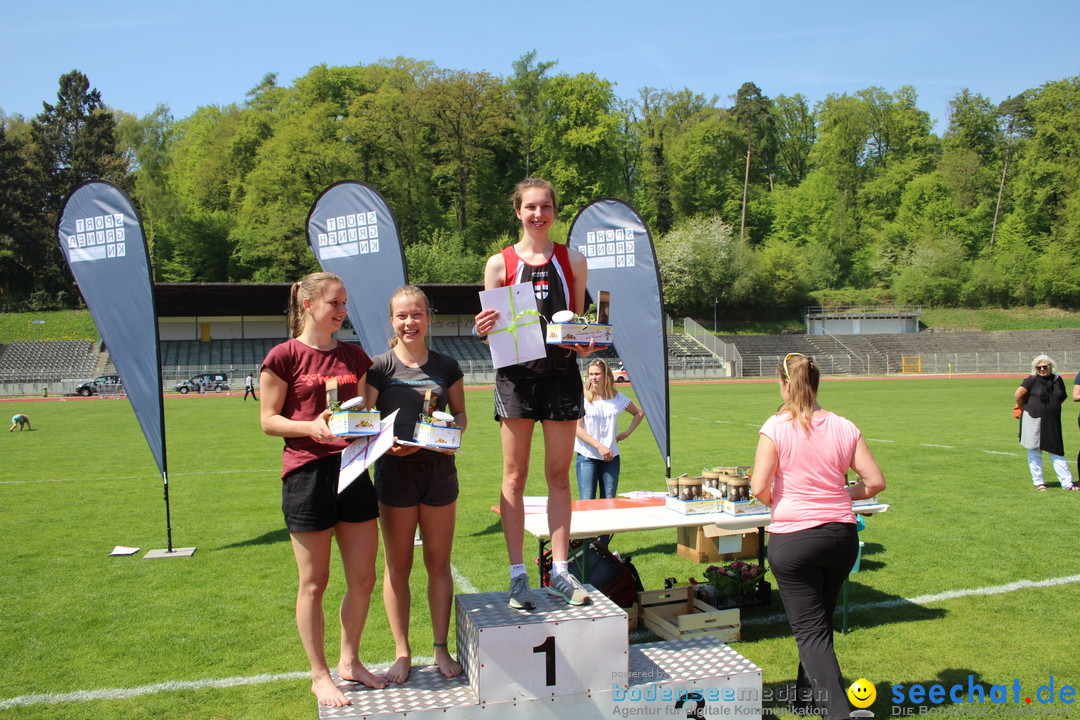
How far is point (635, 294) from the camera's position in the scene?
8297mm

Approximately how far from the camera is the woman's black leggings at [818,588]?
3.63m

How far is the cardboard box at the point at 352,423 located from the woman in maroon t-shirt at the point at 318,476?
0.43 ft

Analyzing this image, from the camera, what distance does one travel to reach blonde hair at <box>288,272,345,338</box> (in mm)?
3666

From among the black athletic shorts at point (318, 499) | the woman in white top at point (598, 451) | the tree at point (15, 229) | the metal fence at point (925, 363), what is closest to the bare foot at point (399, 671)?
the black athletic shorts at point (318, 499)

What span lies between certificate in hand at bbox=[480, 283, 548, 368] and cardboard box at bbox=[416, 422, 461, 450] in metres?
0.46

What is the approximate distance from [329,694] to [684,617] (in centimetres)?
257

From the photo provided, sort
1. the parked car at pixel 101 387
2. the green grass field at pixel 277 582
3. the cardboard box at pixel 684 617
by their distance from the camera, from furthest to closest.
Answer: the parked car at pixel 101 387 < the cardboard box at pixel 684 617 < the green grass field at pixel 277 582

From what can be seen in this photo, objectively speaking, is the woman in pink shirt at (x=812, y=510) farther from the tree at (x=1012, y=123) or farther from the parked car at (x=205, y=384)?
the tree at (x=1012, y=123)

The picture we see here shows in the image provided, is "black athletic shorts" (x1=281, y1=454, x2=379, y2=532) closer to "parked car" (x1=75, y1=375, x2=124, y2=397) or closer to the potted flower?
the potted flower

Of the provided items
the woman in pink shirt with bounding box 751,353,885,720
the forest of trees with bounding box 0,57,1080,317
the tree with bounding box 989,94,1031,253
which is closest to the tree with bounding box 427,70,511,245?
the forest of trees with bounding box 0,57,1080,317

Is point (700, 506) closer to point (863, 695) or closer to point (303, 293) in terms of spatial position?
point (863, 695)

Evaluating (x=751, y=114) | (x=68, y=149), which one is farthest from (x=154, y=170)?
(x=751, y=114)

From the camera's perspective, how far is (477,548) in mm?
7793

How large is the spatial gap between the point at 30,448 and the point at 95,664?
14923 millimetres
